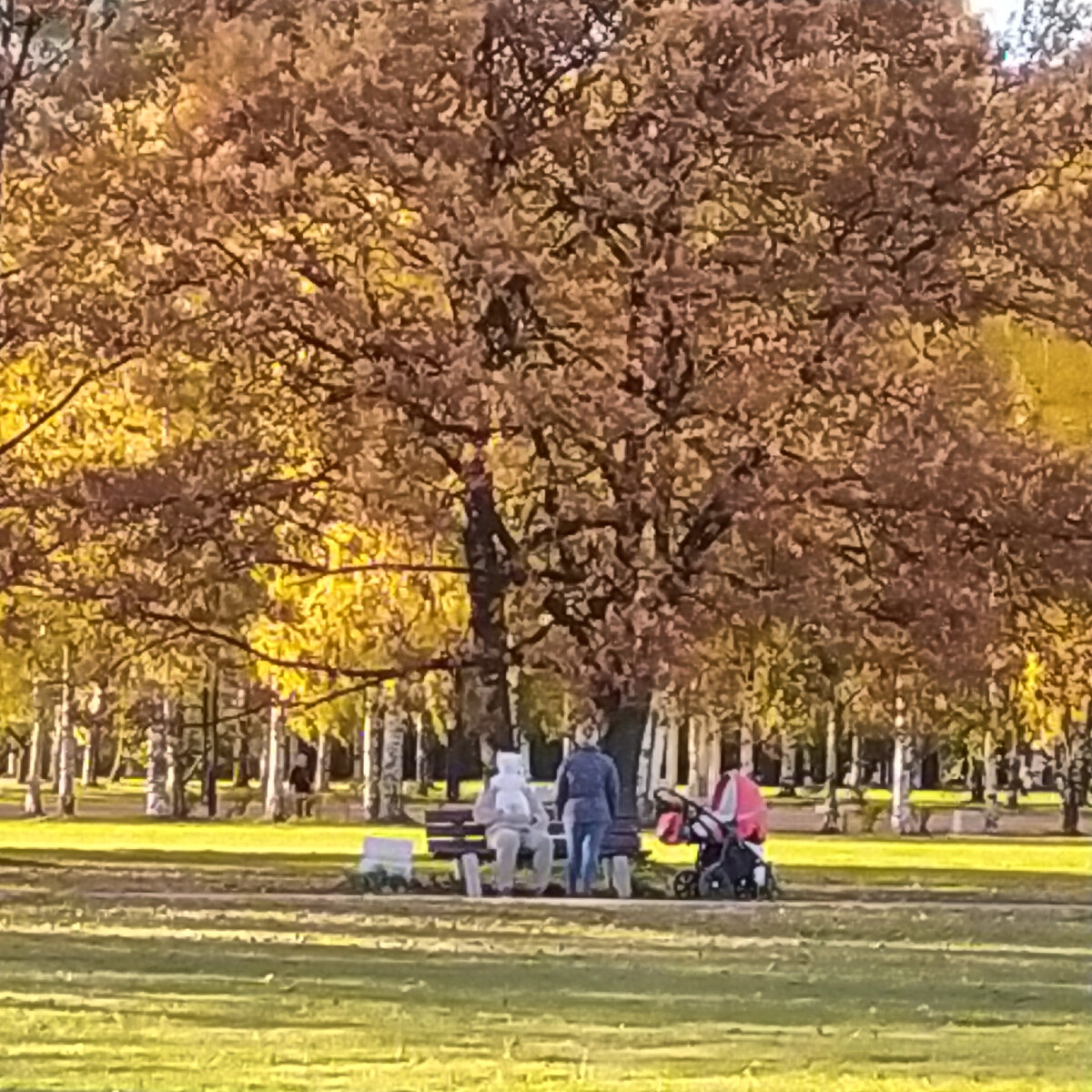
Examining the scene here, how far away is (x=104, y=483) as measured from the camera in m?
30.0

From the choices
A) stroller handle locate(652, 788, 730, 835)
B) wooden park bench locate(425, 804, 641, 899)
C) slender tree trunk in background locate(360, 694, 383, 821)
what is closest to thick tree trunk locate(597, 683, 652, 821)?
wooden park bench locate(425, 804, 641, 899)

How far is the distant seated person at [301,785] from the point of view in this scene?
195 feet

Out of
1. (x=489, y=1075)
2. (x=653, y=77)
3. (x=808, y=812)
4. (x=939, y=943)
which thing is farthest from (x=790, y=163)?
(x=808, y=812)

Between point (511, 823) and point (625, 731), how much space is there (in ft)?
14.3

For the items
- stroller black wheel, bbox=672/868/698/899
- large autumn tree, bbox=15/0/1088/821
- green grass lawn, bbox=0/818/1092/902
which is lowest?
stroller black wheel, bbox=672/868/698/899

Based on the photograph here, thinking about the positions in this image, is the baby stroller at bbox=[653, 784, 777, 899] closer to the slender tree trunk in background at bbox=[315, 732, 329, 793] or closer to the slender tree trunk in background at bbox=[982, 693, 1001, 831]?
the slender tree trunk in background at bbox=[982, 693, 1001, 831]

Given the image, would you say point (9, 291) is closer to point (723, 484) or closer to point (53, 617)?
point (53, 617)

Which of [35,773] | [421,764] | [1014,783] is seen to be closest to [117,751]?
[421,764]

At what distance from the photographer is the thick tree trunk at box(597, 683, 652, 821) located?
30812mm

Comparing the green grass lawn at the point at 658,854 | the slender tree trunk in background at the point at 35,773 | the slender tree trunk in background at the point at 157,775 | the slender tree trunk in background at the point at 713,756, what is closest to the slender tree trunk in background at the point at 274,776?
the green grass lawn at the point at 658,854

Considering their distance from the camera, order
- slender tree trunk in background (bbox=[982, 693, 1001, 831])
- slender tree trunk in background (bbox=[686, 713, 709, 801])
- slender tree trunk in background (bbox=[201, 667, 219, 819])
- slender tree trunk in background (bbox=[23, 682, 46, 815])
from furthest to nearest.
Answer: slender tree trunk in background (bbox=[686, 713, 709, 801]) < slender tree trunk in background (bbox=[23, 682, 46, 815]) < slender tree trunk in background (bbox=[201, 667, 219, 819]) < slender tree trunk in background (bbox=[982, 693, 1001, 831])

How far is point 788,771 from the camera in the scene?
93.5 metres

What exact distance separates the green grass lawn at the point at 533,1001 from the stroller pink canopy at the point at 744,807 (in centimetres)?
287

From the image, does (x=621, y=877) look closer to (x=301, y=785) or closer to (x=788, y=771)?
(x=301, y=785)
